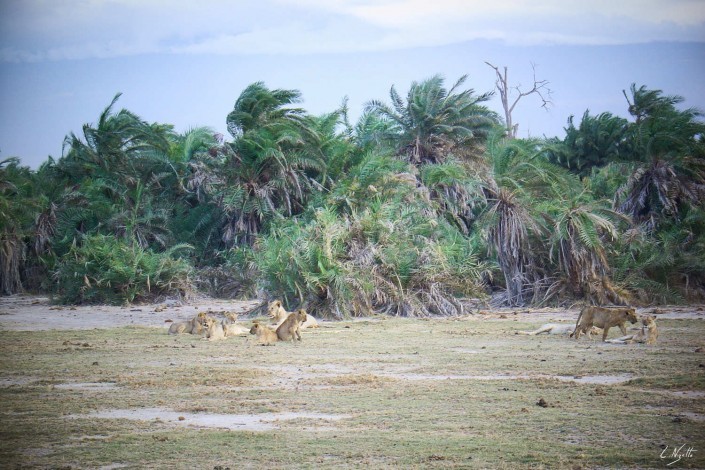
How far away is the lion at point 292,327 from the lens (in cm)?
1709

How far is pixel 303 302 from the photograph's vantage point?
69.4 feet

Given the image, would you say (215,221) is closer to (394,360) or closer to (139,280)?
(139,280)

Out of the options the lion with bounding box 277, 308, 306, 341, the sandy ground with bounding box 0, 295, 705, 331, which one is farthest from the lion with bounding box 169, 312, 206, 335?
the lion with bounding box 277, 308, 306, 341

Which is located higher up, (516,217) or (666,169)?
(666,169)

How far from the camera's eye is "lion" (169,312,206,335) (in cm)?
1850

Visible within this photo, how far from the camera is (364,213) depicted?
22.5 m

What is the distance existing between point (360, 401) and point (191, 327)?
27.9ft

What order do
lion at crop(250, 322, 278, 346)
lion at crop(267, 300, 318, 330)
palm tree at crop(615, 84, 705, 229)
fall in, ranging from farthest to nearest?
palm tree at crop(615, 84, 705, 229), lion at crop(267, 300, 318, 330), lion at crop(250, 322, 278, 346)

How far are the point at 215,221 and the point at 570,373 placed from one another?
20728 millimetres


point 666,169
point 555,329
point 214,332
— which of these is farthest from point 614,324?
point 666,169

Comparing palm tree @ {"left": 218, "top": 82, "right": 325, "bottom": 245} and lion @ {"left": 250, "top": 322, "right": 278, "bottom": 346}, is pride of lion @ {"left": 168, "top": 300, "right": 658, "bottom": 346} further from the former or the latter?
palm tree @ {"left": 218, "top": 82, "right": 325, "bottom": 245}

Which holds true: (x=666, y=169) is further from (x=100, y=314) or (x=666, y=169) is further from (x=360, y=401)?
(x=360, y=401)

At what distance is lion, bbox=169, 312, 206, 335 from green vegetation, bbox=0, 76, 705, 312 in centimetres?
292

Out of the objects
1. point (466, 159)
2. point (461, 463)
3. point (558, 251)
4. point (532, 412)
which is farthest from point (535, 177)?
point (461, 463)
